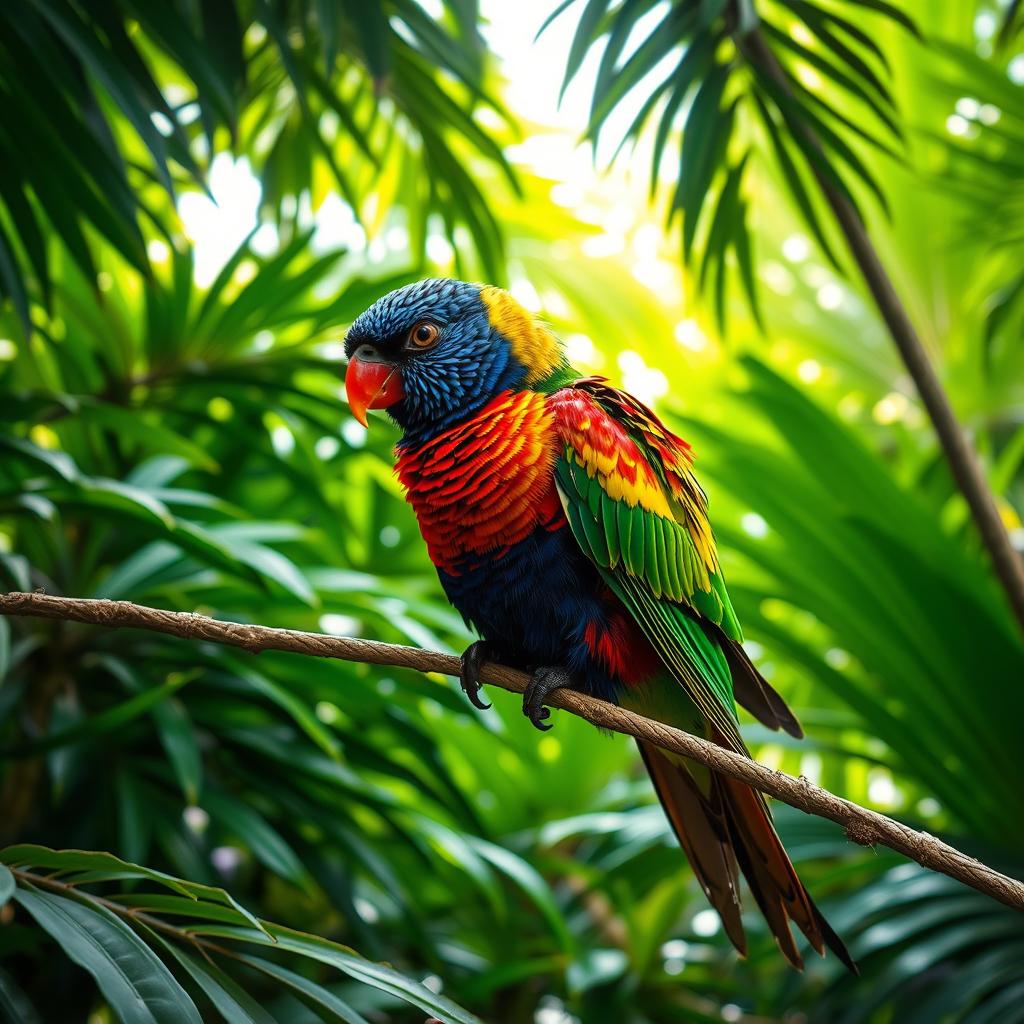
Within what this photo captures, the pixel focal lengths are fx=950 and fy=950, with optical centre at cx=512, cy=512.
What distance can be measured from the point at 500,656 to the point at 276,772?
762mm

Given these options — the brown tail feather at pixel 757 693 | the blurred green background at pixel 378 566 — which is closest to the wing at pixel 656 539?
the brown tail feather at pixel 757 693

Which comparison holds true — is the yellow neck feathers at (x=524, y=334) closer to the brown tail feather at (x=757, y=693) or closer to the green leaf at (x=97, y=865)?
the brown tail feather at (x=757, y=693)

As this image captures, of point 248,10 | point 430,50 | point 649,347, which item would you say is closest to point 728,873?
point 430,50

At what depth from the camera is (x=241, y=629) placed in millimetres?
1212

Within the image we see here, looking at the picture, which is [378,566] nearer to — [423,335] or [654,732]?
[423,335]

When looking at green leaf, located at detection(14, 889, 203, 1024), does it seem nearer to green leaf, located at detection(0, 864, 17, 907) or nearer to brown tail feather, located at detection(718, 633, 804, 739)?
green leaf, located at detection(0, 864, 17, 907)

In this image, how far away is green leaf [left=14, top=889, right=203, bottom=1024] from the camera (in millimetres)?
1076

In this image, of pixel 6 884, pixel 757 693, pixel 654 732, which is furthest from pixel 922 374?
pixel 6 884

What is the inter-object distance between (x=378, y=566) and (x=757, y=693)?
1.28 metres

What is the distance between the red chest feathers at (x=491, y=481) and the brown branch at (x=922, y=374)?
85 centimetres

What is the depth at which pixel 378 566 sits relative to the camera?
2686 millimetres

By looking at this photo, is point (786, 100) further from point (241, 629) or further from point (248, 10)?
point (241, 629)

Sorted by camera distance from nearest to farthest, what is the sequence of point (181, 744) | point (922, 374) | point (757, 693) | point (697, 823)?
point (697, 823) < point (757, 693) < point (181, 744) < point (922, 374)

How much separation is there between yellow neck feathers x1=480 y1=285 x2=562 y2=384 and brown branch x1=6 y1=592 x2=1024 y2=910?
0.65m
